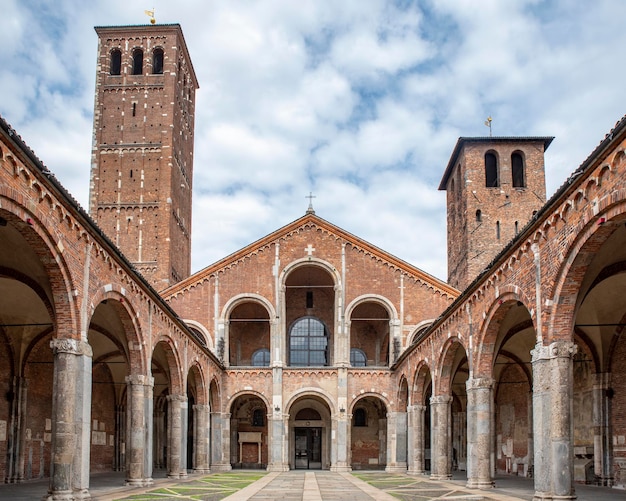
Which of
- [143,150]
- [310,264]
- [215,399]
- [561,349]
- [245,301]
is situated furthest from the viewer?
[143,150]

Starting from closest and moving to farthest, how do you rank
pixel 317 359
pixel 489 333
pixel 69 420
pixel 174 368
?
1. pixel 69 420
2. pixel 489 333
3. pixel 174 368
4. pixel 317 359

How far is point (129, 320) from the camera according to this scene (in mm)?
21297

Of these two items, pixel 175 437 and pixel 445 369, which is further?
pixel 175 437

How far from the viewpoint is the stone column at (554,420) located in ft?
49.1

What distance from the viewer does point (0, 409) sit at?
76.5 ft

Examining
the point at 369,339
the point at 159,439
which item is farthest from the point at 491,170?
the point at 159,439

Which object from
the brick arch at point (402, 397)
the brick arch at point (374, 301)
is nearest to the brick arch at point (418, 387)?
the brick arch at point (402, 397)

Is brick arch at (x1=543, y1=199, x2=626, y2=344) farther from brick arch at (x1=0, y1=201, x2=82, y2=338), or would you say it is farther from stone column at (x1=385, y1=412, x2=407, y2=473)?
stone column at (x1=385, y1=412, x2=407, y2=473)

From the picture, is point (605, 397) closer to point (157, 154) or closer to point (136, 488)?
point (136, 488)

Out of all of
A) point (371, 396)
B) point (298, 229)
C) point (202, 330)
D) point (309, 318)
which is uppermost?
point (298, 229)

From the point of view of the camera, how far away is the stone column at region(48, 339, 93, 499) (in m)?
15.7

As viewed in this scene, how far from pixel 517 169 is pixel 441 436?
2181cm

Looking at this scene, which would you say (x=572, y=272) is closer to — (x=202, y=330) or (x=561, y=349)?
(x=561, y=349)

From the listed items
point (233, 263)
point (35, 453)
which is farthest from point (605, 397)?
point (233, 263)
